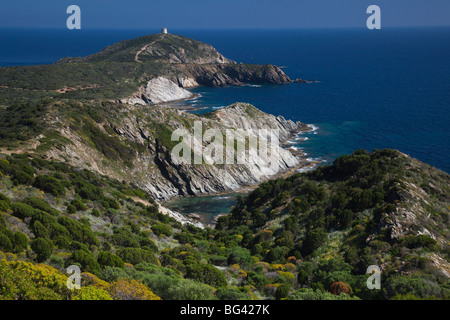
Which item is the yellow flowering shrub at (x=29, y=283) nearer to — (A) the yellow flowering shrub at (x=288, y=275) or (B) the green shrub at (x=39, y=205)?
(B) the green shrub at (x=39, y=205)

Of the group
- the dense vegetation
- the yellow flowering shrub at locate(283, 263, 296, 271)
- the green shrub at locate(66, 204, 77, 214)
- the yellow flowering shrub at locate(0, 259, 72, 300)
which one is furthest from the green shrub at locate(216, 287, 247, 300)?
the green shrub at locate(66, 204, 77, 214)

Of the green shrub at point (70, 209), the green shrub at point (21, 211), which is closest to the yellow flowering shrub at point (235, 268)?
the green shrub at point (70, 209)

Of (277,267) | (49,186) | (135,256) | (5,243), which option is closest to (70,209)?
(49,186)

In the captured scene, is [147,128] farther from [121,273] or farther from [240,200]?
[121,273]

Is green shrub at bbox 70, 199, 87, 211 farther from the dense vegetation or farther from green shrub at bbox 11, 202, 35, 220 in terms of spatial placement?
green shrub at bbox 11, 202, 35, 220

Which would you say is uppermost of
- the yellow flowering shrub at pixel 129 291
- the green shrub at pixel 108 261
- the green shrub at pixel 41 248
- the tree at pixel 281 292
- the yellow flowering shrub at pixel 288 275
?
the green shrub at pixel 41 248

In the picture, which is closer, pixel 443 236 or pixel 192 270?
pixel 192 270

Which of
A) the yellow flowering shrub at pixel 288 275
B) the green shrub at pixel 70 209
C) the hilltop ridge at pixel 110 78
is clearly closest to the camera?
the yellow flowering shrub at pixel 288 275
